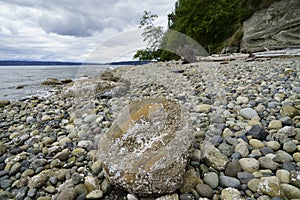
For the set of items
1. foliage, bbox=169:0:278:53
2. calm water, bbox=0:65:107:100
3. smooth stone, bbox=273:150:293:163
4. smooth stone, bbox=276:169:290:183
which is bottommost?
calm water, bbox=0:65:107:100

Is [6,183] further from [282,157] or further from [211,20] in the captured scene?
[211,20]

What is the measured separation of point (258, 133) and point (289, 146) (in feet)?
0.84

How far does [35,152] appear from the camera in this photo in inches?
72.2

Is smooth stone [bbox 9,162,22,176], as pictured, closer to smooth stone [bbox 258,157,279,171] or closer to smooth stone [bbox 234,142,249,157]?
smooth stone [bbox 234,142,249,157]

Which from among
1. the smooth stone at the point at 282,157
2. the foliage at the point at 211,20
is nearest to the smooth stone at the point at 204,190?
the smooth stone at the point at 282,157

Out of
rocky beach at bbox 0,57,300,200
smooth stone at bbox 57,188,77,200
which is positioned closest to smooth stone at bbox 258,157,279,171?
rocky beach at bbox 0,57,300,200

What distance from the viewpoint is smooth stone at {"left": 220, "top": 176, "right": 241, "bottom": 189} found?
47.5 inches

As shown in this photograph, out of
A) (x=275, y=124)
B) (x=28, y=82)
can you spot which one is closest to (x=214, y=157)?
(x=275, y=124)

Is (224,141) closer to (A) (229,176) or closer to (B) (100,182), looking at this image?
(A) (229,176)

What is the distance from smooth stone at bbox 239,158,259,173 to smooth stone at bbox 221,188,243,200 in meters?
0.24

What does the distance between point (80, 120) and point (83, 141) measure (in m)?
0.73

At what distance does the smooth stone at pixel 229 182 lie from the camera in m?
1.21

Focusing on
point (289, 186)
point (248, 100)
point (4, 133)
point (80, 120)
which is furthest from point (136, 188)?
point (4, 133)

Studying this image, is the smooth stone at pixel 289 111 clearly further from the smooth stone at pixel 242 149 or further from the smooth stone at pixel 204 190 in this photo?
the smooth stone at pixel 204 190
